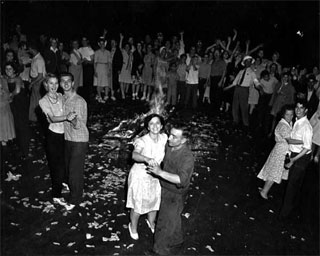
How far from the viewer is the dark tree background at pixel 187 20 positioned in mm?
16203

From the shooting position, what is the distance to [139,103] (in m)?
12.4

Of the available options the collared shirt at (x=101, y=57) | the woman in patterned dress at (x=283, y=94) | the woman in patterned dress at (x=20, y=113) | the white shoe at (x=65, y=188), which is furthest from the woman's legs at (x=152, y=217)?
the collared shirt at (x=101, y=57)

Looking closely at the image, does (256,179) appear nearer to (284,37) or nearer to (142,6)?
(284,37)

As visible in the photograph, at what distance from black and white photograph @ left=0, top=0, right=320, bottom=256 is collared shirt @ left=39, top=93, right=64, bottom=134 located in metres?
0.02

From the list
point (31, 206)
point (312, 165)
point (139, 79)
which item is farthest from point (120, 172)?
point (139, 79)

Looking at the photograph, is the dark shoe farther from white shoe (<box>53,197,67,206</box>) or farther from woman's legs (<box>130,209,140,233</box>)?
white shoe (<box>53,197,67,206</box>)

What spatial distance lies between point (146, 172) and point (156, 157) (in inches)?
9.0

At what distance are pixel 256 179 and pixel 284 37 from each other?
12.4 metres

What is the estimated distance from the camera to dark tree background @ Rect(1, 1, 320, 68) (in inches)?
638

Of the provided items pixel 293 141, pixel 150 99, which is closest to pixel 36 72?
pixel 150 99

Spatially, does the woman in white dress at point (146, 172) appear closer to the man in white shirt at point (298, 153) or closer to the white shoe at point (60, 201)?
the white shoe at point (60, 201)

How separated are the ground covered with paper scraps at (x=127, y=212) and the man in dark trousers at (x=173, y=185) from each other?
0.43m

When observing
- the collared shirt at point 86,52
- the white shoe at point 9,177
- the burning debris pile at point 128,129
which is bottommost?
the white shoe at point 9,177

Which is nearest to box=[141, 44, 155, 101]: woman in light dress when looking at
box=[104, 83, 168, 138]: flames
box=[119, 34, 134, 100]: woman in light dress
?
box=[104, 83, 168, 138]: flames
